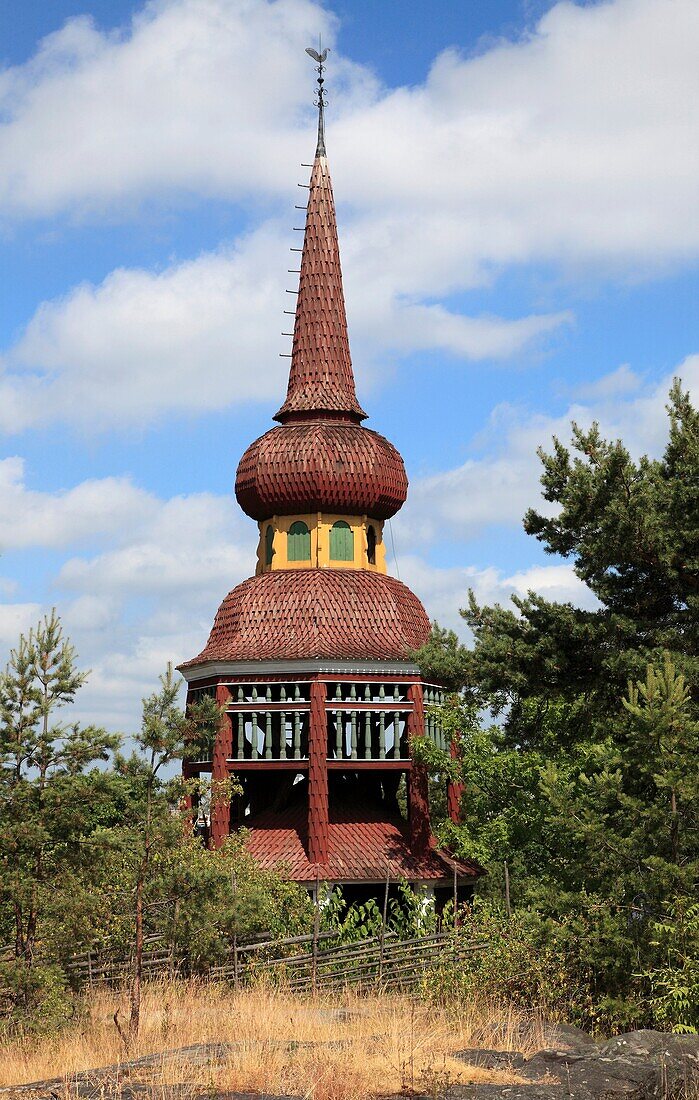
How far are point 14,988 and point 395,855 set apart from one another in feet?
61.3

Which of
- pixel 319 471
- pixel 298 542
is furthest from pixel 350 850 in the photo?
pixel 319 471

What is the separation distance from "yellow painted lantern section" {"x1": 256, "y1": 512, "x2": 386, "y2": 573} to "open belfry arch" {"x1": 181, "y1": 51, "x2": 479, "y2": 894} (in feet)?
0.14

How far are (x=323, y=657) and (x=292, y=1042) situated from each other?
1997cm

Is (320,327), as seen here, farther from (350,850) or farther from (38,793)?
(38,793)

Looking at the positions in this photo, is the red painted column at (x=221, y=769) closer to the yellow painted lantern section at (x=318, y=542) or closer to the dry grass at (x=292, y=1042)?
the yellow painted lantern section at (x=318, y=542)

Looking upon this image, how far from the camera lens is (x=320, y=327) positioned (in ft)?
140

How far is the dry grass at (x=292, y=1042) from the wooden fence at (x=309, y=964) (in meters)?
2.27

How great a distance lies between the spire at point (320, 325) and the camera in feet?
137

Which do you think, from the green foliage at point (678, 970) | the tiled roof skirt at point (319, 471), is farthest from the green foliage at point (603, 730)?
the tiled roof skirt at point (319, 471)

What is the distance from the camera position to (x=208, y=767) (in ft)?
124

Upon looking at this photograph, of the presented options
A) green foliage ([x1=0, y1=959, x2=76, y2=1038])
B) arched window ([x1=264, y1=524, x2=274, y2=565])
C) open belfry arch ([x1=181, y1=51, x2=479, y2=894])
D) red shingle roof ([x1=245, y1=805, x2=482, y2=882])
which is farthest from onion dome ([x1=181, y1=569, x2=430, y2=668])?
green foliage ([x1=0, y1=959, x2=76, y2=1038])

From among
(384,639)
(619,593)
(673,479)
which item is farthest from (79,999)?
(384,639)

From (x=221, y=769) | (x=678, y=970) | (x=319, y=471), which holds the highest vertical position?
(x=319, y=471)

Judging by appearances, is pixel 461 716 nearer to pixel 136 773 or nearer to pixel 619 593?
pixel 619 593
